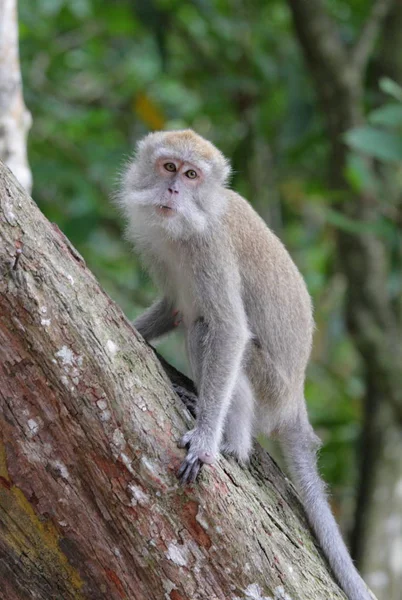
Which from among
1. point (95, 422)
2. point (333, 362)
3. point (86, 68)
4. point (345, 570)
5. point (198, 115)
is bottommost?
point (333, 362)

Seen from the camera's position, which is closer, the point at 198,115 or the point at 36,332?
the point at 36,332

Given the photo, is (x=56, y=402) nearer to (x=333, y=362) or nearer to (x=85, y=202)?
(x=85, y=202)

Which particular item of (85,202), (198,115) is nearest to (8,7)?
(85,202)

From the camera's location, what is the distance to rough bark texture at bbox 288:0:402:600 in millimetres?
7199

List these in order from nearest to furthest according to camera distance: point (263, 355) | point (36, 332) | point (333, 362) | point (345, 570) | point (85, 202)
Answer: point (36, 332), point (345, 570), point (263, 355), point (85, 202), point (333, 362)

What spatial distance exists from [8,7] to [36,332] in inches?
119

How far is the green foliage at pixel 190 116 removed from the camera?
793 centimetres

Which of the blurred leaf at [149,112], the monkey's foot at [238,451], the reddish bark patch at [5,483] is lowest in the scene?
the monkey's foot at [238,451]

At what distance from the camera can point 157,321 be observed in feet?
16.8

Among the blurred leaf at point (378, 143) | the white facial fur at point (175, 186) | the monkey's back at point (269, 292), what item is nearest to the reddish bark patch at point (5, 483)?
the white facial fur at point (175, 186)

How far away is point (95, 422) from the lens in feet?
10.5

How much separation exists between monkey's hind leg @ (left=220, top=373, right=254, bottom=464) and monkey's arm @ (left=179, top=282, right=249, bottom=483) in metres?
0.13

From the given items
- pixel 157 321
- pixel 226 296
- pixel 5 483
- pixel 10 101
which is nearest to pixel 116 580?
pixel 5 483

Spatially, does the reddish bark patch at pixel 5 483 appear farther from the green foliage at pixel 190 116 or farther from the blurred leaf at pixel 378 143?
the green foliage at pixel 190 116
